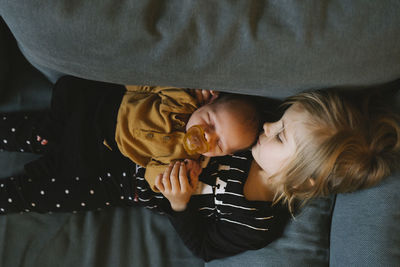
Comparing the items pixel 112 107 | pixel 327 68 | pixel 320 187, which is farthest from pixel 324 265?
pixel 112 107

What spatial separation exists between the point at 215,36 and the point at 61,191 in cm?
90

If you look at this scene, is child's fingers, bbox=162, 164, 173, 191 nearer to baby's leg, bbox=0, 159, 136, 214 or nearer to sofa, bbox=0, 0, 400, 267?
baby's leg, bbox=0, 159, 136, 214

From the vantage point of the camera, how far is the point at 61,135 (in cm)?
132

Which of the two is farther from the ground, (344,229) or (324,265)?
(344,229)

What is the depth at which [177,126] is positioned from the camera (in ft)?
3.88

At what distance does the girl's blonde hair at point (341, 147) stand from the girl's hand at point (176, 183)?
329mm

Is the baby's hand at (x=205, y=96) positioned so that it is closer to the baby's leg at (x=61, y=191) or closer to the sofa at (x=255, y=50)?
the sofa at (x=255, y=50)

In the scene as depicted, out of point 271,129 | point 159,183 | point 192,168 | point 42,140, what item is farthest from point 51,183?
point 271,129

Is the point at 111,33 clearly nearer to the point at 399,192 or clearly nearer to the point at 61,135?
the point at 61,135

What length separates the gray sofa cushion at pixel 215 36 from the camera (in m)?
0.77

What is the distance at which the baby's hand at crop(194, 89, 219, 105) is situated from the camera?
1218 millimetres

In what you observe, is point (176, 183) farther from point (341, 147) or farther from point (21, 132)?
point (21, 132)

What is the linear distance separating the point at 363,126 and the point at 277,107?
28 cm

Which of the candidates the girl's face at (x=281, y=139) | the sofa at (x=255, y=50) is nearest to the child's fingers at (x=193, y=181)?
the girl's face at (x=281, y=139)
